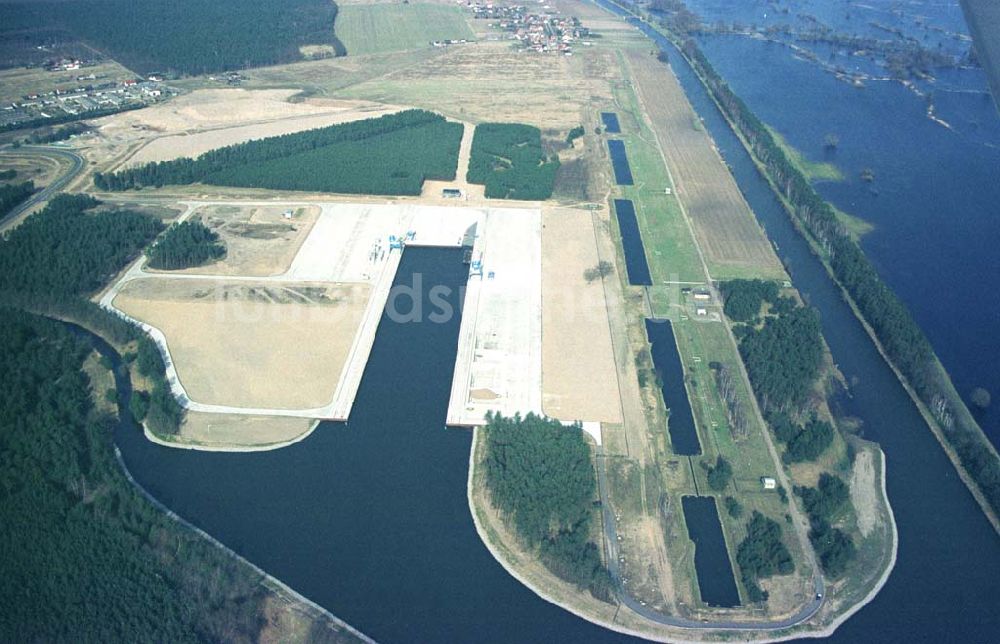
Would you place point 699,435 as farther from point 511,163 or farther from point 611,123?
point 611,123

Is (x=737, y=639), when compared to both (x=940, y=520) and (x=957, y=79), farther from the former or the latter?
(x=957, y=79)

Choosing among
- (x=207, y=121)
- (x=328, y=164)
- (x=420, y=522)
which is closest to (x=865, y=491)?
(x=420, y=522)

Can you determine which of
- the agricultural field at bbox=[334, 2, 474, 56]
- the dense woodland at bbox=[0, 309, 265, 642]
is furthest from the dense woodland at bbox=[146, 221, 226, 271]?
the agricultural field at bbox=[334, 2, 474, 56]

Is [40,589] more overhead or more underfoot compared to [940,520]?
→ more overhead

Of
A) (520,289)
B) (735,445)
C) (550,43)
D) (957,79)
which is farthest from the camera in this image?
(550,43)

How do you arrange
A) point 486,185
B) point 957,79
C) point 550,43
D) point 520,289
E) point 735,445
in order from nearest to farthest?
point 735,445, point 520,289, point 486,185, point 957,79, point 550,43

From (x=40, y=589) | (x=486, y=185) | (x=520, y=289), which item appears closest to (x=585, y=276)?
(x=520, y=289)

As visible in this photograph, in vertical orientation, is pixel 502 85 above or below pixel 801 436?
above
